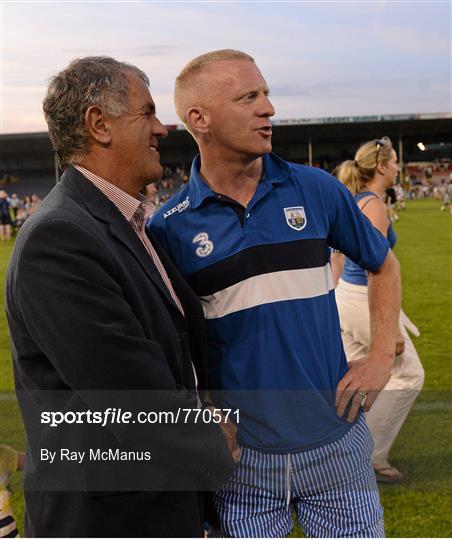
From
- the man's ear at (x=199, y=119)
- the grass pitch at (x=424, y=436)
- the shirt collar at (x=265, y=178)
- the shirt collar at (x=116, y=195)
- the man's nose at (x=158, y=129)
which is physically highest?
the man's nose at (x=158, y=129)

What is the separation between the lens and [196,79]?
234cm

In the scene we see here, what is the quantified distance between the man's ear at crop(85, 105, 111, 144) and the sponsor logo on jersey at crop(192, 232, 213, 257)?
0.49m

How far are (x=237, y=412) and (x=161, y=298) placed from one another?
56 centimetres

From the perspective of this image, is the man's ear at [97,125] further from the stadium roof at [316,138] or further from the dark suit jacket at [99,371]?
the stadium roof at [316,138]

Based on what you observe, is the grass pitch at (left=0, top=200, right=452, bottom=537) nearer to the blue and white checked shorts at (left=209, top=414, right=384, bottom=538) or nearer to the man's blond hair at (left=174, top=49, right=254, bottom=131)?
the blue and white checked shorts at (left=209, top=414, right=384, bottom=538)

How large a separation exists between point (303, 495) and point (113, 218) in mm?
1060

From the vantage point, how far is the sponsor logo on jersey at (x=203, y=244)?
2.24 m

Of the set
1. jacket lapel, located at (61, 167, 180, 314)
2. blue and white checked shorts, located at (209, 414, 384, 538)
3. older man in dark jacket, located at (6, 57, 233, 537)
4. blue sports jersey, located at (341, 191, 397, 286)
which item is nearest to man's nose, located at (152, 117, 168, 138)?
older man in dark jacket, located at (6, 57, 233, 537)

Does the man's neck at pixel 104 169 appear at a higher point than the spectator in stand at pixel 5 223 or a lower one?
higher

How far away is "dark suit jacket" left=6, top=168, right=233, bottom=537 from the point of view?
161 centimetres

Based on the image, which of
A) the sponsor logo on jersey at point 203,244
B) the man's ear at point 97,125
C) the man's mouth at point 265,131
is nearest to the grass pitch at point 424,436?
the sponsor logo on jersey at point 203,244

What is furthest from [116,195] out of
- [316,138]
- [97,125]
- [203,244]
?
[316,138]

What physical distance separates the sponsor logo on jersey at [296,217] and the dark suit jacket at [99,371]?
53 cm

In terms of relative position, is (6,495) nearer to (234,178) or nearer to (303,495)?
(303,495)
